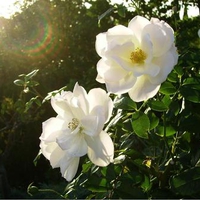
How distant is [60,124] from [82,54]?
7.35 meters

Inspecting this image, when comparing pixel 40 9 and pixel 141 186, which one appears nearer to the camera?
pixel 141 186

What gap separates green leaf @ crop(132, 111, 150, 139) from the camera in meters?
0.93

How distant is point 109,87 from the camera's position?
2.75 ft

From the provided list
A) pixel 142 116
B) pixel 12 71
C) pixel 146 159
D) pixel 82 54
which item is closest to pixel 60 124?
pixel 142 116

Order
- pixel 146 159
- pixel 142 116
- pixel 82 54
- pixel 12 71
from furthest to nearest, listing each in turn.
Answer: pixel 82 54
pixel 12 71
pixel 146 159
pixel 142 116

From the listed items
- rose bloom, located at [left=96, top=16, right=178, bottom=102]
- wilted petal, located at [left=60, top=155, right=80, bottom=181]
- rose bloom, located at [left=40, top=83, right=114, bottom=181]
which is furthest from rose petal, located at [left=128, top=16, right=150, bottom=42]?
wilted petal, located at [left=60, top=155, right=80, bottom=181]

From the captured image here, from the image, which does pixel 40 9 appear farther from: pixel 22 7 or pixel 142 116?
pixel 142 116

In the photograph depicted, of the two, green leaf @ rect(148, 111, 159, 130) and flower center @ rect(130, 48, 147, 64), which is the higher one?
flower center @ rect(130, 48, 147, 64)

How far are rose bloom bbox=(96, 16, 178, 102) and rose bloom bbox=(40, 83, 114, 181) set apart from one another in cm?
4

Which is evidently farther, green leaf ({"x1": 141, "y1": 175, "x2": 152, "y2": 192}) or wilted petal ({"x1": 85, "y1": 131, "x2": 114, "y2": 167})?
green leaf ({"x1": 141, "y1": 175, "x2": 152, "y2": 192})

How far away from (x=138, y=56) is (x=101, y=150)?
0.61ft

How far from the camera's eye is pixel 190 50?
100 centimetres

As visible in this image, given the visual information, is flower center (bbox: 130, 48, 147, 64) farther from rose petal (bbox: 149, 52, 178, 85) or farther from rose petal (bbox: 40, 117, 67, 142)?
rose petal (bbox: 40, 117, 67, 142)

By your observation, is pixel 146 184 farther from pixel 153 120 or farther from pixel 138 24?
pixel 138 24
